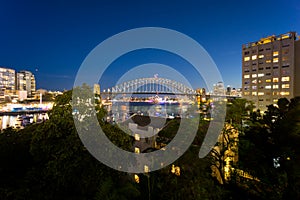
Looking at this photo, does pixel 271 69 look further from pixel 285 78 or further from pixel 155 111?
pixel 155 111

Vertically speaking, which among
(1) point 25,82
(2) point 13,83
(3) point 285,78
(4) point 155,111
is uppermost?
(1) point 25,82

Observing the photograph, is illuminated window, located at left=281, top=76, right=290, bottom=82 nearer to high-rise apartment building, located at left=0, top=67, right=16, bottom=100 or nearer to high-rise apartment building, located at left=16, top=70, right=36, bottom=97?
high-rise apartment building, located at left=0, top=67, right=16, bottom=100

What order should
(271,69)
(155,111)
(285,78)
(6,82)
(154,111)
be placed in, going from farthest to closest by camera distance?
1. (6,82)
2. (155,111)
3. (154,111)
4. (271,69)
5. (285,78)

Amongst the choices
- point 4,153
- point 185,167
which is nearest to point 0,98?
point 4,153

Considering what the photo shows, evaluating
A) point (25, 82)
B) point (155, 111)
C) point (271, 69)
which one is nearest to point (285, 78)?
point (271, 69)

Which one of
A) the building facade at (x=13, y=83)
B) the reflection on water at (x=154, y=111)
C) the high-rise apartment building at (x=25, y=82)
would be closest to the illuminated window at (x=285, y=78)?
the reflection on water at (x=154, y=111)

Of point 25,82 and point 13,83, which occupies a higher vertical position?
point 25,82
